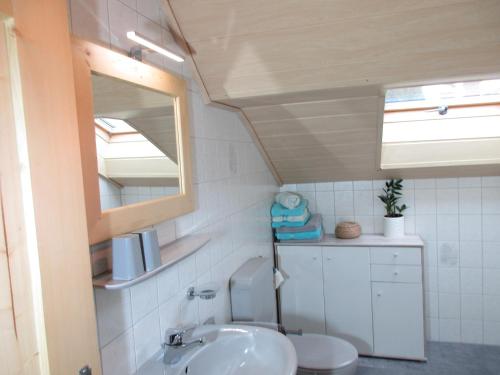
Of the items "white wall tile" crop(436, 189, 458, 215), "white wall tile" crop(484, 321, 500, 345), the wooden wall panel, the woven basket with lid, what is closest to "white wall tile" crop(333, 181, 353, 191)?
the woven basket with lid

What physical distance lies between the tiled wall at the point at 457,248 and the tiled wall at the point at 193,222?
1.13 meters

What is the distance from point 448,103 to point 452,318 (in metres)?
1.60

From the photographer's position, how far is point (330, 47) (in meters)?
1.56

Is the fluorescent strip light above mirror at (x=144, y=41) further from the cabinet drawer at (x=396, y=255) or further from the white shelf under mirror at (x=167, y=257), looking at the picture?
the cabinet drawer at (x=396, y=255)

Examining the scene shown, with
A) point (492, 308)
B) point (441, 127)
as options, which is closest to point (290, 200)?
point (441, 127)

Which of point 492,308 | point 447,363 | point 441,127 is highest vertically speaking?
point 441,127

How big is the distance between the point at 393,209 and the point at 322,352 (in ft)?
4.16

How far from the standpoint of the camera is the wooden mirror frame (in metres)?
0.98

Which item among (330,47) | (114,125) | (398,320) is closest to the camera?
(114,125)

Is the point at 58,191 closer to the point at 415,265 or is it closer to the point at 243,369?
the point at 243,369

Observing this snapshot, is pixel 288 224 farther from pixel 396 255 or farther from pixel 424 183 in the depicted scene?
pixel 424 183

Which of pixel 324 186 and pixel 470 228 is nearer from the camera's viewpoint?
pixel 470 228

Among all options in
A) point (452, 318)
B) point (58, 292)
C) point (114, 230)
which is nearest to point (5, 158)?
point (58, 292)

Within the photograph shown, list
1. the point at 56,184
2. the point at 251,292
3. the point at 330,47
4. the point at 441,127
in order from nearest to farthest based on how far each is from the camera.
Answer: the point at 56,184 < the point at 330,47 < the point at 251,292 < the point at 441,127
